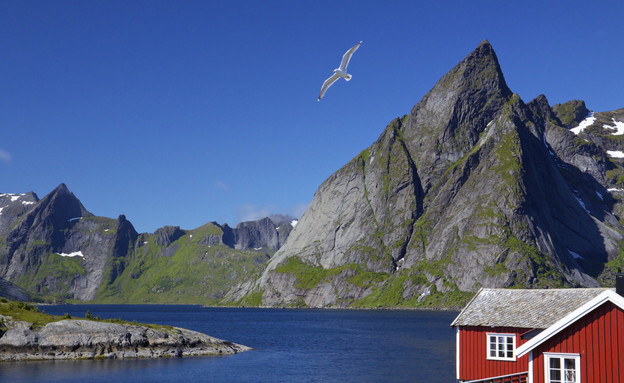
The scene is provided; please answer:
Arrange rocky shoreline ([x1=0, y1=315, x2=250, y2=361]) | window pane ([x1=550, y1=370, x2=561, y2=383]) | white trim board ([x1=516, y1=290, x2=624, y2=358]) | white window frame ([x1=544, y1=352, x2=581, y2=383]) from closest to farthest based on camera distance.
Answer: white trim board ([x1=516, y1=290, x2=624, y2=358]), white window frame ([x1=544, y1=352, x2=581, y2=383]), window pane ([x1=550, y1=370, x2=561, y2=383]), rocky shoreline ([x1=0, y1=315, x2=250, y2=361])

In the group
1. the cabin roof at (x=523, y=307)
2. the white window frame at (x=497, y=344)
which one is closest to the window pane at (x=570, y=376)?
the cabin roof at (x=523, y=307)

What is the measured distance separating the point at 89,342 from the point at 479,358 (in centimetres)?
5569

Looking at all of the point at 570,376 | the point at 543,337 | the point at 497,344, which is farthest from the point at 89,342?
the point at 570,376

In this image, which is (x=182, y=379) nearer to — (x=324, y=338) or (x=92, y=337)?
Answer: (x=92, y=337)

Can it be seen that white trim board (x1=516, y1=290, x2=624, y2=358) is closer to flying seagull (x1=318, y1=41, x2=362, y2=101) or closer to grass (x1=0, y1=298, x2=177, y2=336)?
flying seagull (x1=318, y1=41, x2=362, y2=101)

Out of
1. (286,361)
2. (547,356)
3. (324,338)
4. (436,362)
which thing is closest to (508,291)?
(547,356)

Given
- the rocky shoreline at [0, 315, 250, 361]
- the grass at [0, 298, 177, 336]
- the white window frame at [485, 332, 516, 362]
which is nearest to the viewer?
the white window frame at [485, 332, 516, 362]

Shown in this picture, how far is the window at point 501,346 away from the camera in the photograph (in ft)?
135

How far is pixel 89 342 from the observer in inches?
3103

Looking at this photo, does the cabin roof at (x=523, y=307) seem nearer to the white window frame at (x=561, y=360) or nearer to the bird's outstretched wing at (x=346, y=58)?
the white window frame at (x=561, y=360)

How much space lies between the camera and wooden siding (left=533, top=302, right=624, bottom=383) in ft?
93.6

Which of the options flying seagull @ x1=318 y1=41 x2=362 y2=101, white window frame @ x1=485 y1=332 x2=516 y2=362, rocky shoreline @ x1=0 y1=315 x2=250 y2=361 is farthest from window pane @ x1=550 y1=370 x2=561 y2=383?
rocky shoreline @ x1=0 y1=315 x2=250 y2=361

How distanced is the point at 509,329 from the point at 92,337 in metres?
58.8

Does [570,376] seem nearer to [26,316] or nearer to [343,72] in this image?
[343,72]
